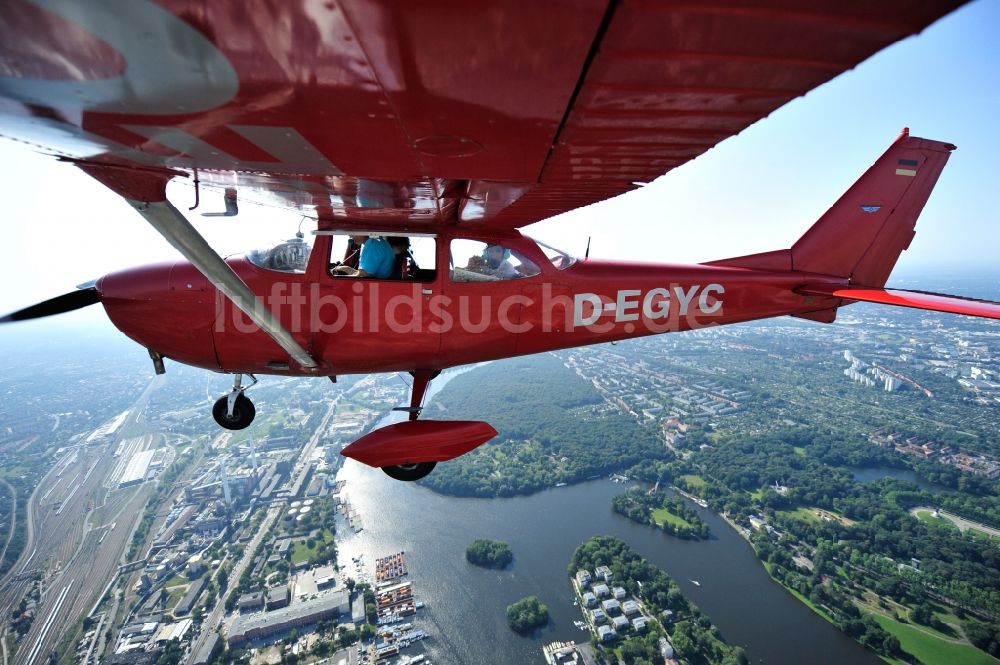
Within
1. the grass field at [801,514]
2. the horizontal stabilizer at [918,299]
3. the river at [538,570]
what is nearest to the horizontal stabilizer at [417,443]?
the horizontal stabilizer at [918,299]

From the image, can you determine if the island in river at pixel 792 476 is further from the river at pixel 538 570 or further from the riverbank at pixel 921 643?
the river at pixel 538 570

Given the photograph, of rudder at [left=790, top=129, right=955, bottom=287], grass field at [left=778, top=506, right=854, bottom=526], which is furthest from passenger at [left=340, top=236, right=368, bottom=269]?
grass field at [left=778, top=506, right=854, bottom=526]

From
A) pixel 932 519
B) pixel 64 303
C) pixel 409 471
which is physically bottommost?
pixel 932 519

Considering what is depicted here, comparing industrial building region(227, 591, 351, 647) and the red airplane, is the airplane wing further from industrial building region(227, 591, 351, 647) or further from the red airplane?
industrial building region(227, 591, 351, 647)

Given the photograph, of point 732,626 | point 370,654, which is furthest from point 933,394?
point 370,654

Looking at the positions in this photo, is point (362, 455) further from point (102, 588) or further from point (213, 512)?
point (213, 512)

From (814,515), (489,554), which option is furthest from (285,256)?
(814,515)

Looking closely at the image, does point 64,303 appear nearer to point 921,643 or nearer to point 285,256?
point 285,256
